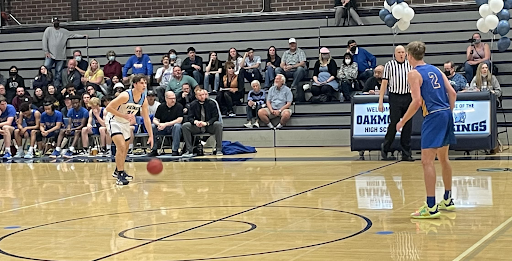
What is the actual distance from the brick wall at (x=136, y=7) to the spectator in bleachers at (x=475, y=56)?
19.0ft

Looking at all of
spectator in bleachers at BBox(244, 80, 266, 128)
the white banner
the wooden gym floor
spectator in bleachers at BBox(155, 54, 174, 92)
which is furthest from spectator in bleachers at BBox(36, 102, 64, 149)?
the white banner

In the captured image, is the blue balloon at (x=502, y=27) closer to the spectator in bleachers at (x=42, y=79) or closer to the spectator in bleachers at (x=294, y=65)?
the spectator in bleachers at (x=294, y=65)

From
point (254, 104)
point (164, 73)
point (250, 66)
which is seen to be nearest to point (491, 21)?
point (254, 104)

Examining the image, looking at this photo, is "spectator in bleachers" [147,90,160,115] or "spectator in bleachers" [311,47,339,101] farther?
"spectator in bleachers" [311,47,339,101]

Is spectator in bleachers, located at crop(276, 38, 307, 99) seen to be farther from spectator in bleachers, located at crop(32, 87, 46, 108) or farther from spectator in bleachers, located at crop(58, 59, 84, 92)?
spectator in bleachers, located at crop(32, 87, 46, 108)

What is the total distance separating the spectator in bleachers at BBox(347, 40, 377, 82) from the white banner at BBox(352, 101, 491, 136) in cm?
442

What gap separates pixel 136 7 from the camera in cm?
2533

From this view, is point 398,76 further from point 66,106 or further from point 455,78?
point 66,106

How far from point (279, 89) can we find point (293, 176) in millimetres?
7333

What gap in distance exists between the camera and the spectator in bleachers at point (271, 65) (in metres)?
20.5

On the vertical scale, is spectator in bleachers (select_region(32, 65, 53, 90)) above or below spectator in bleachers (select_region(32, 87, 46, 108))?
above

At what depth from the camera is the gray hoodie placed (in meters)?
23.5

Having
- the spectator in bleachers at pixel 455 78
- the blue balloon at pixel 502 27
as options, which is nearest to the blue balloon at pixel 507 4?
the blue balloon at pixel 502 27

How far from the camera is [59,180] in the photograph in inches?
494
